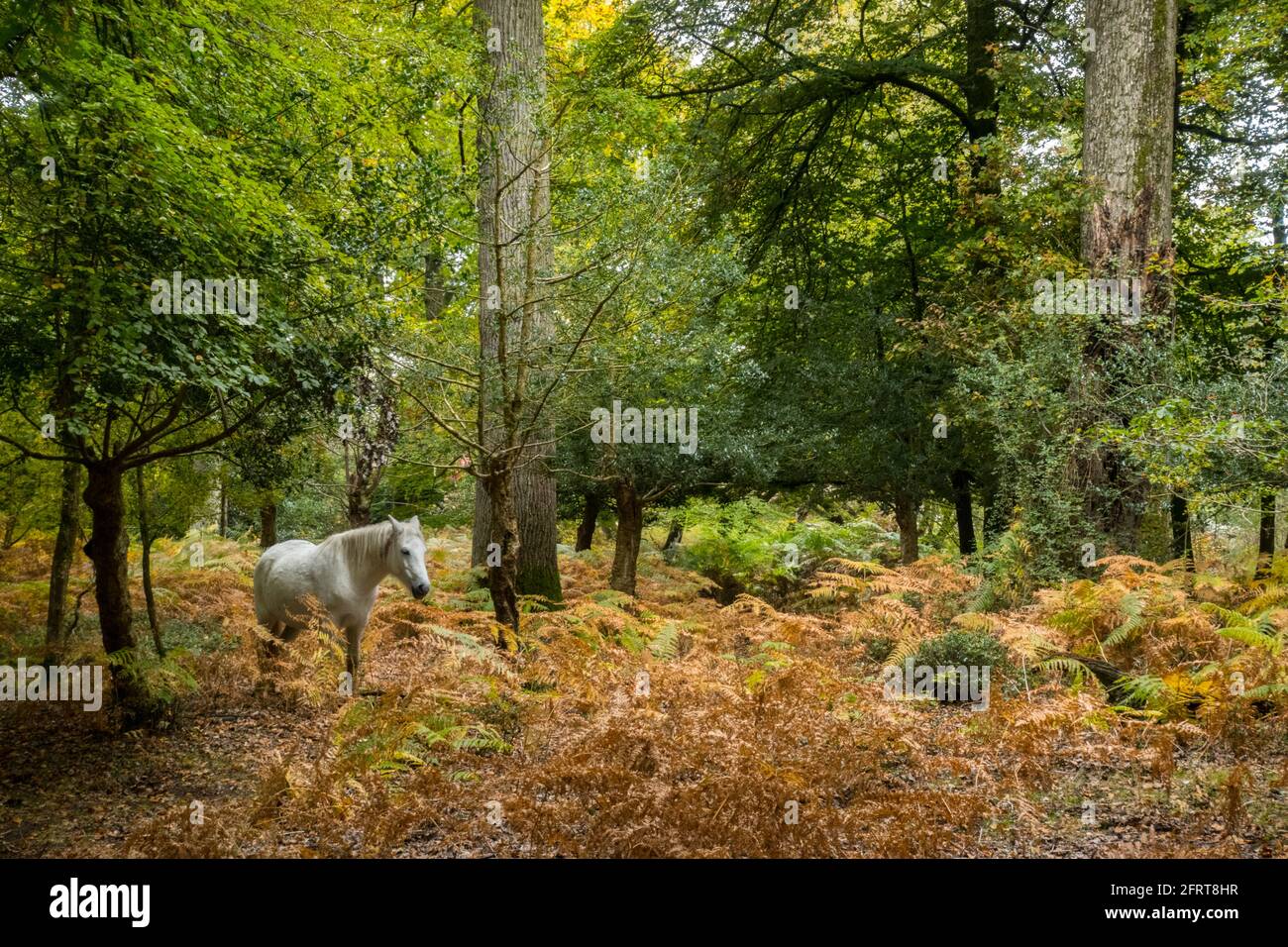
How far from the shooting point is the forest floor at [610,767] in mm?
4281

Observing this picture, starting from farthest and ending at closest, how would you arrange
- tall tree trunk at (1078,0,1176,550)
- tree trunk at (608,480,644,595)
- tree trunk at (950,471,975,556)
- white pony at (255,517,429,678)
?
1. tree trunk at (950,471,975,556)
2. tree trunk at (608,480,644,595)
3. tall tree trunk at (1078,0,1176,550)
4. white pony at (255,517,429,678)

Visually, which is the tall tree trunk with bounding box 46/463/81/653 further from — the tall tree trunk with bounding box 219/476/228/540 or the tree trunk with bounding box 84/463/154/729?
the tall tree trunk with bounding box 219/476/228/540

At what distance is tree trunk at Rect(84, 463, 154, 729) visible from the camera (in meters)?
6.21

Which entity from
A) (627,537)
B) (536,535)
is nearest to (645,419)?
(536,535)

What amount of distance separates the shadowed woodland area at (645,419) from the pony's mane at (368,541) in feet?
0.60

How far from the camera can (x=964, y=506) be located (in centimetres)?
1356

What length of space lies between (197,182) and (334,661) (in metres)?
3.99

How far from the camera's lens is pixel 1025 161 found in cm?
1066

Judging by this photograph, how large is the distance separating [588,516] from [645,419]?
15.6ft

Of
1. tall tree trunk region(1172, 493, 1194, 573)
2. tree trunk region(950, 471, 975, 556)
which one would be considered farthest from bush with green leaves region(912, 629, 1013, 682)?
tree trunk region(950, 471, 975, 556)

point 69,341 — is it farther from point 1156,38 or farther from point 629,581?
point 1156,38

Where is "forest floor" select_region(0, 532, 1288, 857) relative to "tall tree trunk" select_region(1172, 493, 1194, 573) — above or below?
below

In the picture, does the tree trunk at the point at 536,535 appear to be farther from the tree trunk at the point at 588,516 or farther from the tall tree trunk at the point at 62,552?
the tall tree trunk at the point at 62,552

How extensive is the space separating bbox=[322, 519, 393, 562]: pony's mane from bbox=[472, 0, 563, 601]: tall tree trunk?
1.07 m
